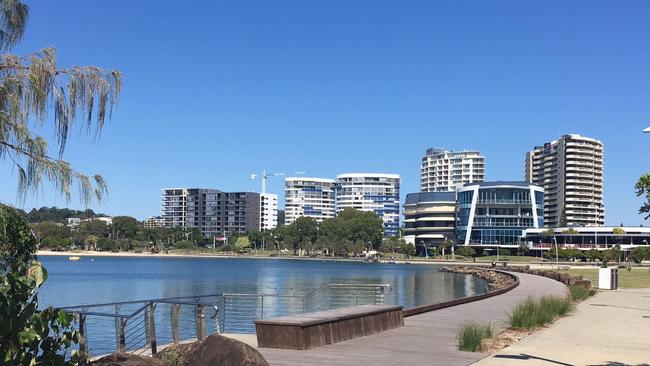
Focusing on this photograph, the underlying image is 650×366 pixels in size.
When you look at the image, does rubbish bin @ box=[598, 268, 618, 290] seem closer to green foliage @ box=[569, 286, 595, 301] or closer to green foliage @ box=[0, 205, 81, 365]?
green foliage @ box=[569, 286, 595, 301]

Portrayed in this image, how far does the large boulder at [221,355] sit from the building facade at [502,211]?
179 metres

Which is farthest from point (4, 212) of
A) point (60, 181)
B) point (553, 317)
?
point (553, 317)

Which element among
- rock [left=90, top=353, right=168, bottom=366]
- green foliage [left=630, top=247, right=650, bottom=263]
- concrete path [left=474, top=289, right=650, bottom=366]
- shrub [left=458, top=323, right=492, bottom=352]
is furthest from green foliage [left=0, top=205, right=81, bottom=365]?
green foliage [left=630, top=247, right=650, bottom=263]

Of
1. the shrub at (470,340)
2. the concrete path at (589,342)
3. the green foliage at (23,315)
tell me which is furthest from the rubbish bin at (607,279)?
the green foliage at (23,315)

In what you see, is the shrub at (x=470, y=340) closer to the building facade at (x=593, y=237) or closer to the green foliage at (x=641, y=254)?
the green foliage at (x=641, y=254)

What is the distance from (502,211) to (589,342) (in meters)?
174

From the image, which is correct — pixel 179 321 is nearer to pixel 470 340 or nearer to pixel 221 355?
pixel 470 340

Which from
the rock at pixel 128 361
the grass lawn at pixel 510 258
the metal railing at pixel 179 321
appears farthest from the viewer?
the grass lawn at pixel 510 258

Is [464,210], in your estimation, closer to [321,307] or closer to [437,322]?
[321,307]

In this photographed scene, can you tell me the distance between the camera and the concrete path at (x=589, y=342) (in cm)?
1270

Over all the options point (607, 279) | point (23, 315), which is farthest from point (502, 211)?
point (23, 315)

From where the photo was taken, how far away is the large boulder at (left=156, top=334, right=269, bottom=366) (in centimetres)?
834

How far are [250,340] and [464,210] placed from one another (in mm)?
178948

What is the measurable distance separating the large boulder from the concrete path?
17.1ft
